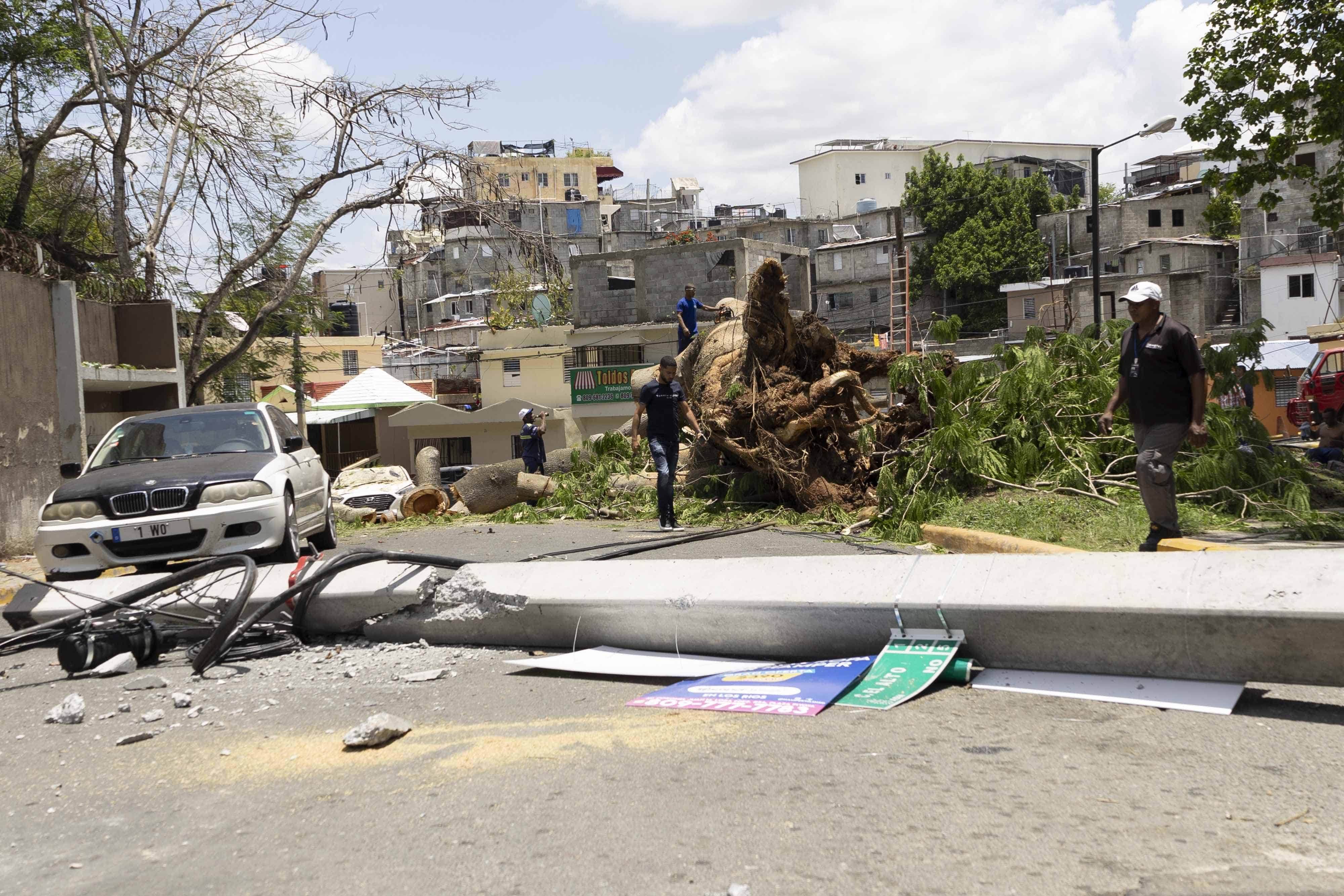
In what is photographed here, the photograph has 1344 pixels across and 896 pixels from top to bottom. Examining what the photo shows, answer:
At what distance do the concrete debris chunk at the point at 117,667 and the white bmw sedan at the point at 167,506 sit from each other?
289 cm

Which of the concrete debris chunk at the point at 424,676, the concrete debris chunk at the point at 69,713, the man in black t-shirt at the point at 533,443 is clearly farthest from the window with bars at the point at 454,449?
the concrete debris chunk at the point at 69,713

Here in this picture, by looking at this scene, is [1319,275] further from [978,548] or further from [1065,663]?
[1065,663]

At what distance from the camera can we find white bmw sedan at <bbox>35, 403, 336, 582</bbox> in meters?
8.95

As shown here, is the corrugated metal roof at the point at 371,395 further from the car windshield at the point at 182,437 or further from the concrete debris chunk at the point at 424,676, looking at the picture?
the concrete debris chunk at the point at 424,676

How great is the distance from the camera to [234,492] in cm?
930

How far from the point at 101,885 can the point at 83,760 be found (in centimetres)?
153

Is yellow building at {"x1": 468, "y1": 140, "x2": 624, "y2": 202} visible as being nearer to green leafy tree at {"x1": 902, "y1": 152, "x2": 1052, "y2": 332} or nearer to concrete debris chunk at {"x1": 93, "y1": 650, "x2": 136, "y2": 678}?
green leafy tree at {"x1": 902, "y1": 152, "x2": 1052, "y2": 332}

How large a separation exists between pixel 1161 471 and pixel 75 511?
8.12m

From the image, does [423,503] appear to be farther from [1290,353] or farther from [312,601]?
[1290,353]

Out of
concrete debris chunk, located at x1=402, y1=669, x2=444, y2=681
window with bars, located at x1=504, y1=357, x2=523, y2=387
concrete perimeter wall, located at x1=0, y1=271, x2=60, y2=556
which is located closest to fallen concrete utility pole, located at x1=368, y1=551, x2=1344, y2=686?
concrete debris chunk, located at x1=402, y1=669, x2=444, y2=681

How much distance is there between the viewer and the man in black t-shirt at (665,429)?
478 inches

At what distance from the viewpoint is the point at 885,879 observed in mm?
2992

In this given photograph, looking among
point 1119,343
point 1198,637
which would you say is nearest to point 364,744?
point 1198,637

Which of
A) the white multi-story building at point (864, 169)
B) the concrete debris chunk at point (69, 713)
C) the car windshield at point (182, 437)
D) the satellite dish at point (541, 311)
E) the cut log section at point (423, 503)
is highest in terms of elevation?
the white multi-story building at point (864, 169)
